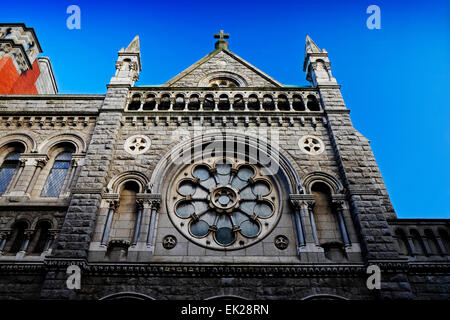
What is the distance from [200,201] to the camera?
9773 mm

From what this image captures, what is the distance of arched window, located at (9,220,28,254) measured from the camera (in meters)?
8.46

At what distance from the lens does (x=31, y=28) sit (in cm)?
1561

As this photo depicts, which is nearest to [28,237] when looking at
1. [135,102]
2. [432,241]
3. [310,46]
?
[135,102]

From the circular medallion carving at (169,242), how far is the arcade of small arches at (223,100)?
5.05 m

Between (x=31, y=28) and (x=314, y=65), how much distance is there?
13283mm

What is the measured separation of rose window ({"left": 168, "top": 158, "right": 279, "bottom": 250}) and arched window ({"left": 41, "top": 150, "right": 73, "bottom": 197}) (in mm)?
3489

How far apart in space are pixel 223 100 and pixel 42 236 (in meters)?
7.34

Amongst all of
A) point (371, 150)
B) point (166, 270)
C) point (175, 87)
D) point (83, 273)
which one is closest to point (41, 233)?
point (83, 273)

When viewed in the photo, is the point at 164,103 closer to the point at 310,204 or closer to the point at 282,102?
the point at 282,102

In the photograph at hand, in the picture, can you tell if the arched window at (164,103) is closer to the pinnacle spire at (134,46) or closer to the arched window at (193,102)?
the arched window at (193,102)

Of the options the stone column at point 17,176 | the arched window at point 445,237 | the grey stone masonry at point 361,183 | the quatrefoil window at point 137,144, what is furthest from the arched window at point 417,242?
the stone column at point 17,176

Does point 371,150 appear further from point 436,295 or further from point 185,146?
point 185,146

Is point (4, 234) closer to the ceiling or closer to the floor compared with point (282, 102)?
closer to the floor
